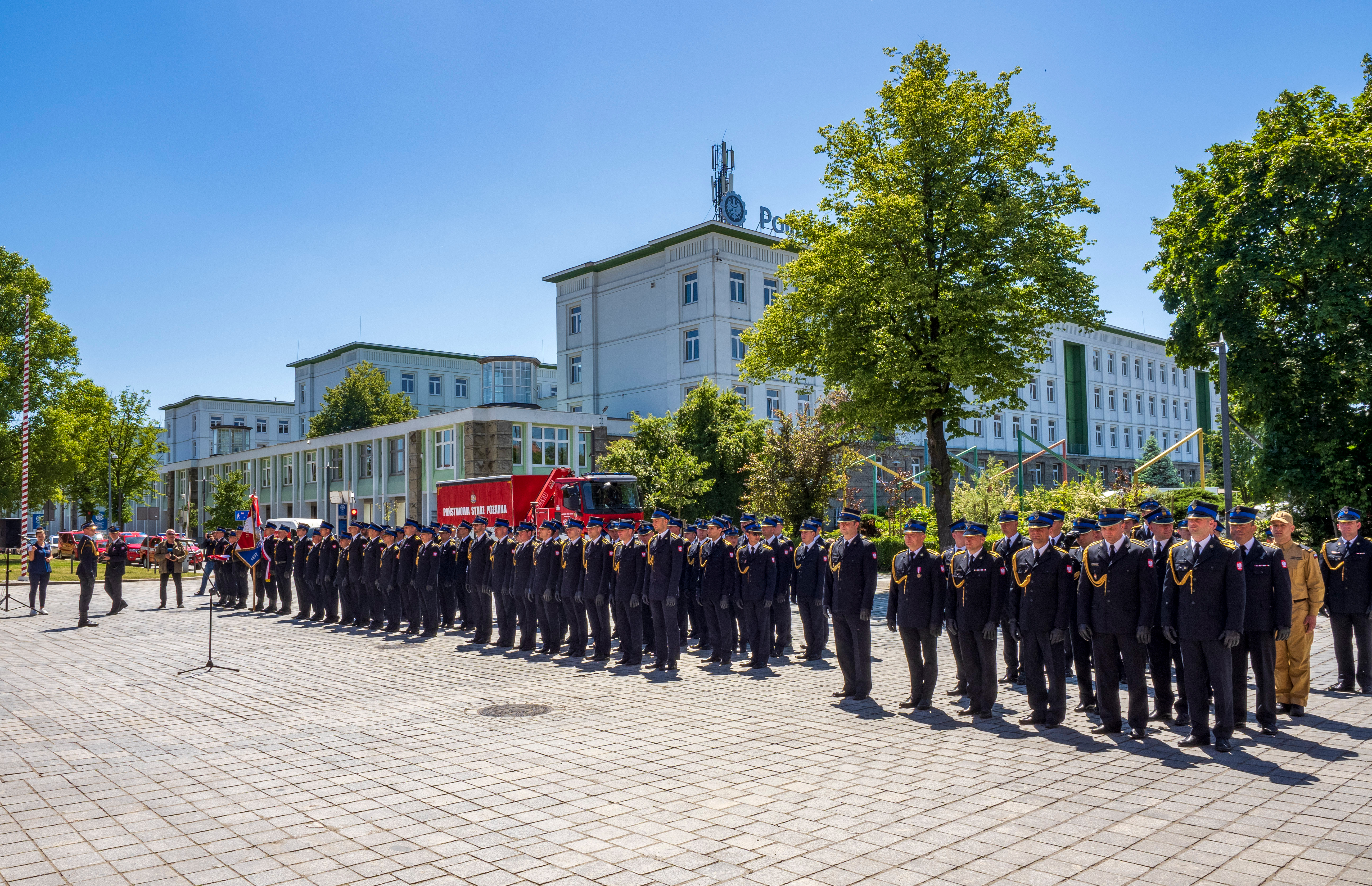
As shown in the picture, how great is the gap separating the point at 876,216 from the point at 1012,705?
1558cm

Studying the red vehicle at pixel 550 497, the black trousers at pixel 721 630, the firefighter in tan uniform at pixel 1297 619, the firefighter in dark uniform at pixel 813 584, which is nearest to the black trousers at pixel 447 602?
the black trousers at pixel 721 630

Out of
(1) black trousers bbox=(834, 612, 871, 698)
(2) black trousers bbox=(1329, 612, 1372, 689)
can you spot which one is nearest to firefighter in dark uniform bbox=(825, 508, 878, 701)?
(1) black trousers bbox=(834, 612, 871, 698)

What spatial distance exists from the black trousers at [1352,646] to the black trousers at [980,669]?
4.11 metres

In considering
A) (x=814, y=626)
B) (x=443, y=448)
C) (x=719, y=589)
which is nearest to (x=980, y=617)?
(x=814, y=626)

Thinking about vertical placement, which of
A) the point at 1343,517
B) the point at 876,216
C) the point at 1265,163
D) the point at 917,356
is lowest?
the point at 1343,517

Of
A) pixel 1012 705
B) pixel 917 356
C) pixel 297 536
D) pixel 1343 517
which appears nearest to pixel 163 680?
pixel 297 536

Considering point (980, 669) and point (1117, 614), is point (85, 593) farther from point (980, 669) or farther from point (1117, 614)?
point (1117, 614)

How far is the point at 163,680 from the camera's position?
11.7m

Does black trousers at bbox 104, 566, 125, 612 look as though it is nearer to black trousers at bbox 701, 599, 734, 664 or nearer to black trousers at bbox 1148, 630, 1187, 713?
black trousers at bbox 701, 599, 734, 664

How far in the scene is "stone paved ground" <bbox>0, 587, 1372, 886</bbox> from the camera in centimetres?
512

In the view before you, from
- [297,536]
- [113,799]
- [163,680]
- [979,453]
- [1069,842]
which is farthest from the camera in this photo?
[979,453]

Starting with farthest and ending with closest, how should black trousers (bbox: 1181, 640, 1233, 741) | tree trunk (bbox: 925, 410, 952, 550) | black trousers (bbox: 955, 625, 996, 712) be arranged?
tree trunk (bbox: 925, 410, 952, 550)
black trousers (bbox: 955, 625, 996, 712)
black trousers (bbox: 1181, 640, 1233, 741)

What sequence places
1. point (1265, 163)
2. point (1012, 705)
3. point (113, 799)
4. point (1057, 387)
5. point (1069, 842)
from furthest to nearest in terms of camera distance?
point (1057, 387) < point (1265, 163) < point (1012, 705) < point (113, 799) < point (1069, 842)

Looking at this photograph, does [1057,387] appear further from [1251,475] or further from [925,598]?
[925,598]
